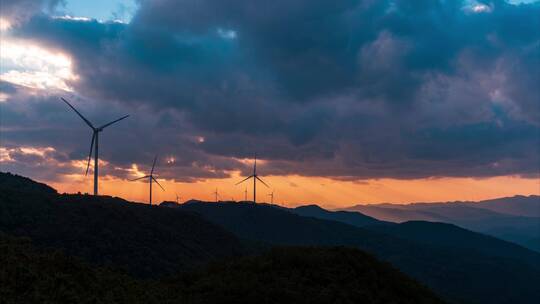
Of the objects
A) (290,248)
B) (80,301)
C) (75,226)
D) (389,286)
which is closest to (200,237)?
(75,226)

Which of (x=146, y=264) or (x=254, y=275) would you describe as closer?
(x=254, y=275)

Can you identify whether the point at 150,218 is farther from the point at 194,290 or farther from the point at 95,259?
the point at 194,290

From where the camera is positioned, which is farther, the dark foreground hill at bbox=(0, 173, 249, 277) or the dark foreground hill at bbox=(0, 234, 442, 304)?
the dark foreground hill at bbox=(0, 173, 249, 277)

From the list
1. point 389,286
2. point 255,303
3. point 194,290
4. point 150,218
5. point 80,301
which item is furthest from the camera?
point 150,218

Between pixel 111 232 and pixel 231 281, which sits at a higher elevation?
pixel 111 232
